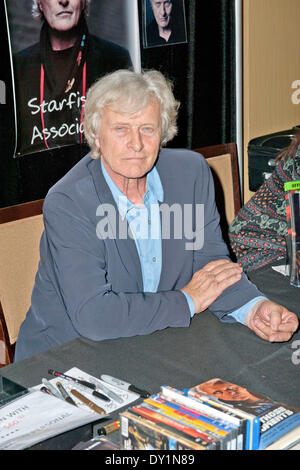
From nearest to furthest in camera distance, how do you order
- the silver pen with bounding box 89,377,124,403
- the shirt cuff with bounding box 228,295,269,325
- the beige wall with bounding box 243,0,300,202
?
1. the silver pen with bounding box 89,377,124,403
2. the shirt cuff with bounding box 228,295,269,325
3. the beige wall with bounding box 243,0,300,202

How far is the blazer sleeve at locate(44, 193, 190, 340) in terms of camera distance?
5.09ft

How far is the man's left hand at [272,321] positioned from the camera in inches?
60.2

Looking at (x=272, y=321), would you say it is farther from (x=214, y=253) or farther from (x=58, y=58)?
(x=58, y=58)

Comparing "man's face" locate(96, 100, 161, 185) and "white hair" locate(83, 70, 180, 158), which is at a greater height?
"white hair" locate(83, 70, 180, 158)

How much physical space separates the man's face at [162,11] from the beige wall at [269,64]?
2.66ft

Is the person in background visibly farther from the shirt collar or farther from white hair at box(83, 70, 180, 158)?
white hair at box(83, 70, 180, 158)

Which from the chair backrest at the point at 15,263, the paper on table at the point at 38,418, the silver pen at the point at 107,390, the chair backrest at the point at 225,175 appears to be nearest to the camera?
the paper on table at the point at 38,418

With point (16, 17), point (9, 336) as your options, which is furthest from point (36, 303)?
point (16, 17)

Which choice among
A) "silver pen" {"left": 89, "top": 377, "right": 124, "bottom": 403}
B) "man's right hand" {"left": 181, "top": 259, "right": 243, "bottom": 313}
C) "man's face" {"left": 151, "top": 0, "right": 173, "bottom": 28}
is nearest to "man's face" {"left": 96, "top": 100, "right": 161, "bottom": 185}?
"man's right hand" {"left": 181, "top": 259, "right": 243, "bottom": 313}

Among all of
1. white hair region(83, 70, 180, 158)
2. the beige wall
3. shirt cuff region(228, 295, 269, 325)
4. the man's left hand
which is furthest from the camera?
the beige wall

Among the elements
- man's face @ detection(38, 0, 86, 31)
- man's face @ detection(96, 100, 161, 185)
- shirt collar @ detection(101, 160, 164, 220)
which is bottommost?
shirt collar @ detection(101, 160, 164, 220)

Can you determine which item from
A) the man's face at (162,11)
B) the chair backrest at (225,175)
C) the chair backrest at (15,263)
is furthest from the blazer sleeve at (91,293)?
the man's face at (162,11)

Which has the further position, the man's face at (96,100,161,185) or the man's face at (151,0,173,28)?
the man's face at (151,0,173,28)

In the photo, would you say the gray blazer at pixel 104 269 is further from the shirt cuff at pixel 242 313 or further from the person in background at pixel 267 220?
the person in background at pixel 267 220
